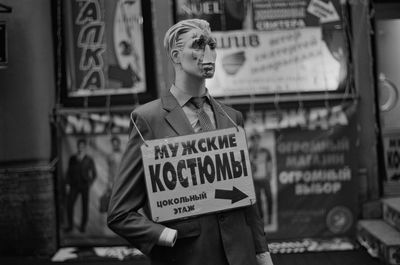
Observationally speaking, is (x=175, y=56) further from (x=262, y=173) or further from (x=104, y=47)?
(x=104, y=47)

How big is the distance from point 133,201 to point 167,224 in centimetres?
18

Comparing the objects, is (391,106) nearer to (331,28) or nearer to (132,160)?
(331,28)

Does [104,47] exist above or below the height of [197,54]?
above

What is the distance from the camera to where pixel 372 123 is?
21.1 ft

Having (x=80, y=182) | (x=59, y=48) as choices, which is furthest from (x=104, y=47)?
(x=80, y=182)

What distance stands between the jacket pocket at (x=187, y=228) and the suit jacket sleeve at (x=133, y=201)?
0.30 feet

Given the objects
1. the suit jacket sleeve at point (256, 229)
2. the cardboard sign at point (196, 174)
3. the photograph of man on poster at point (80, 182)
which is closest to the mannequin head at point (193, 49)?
the cardboard sign at point (196, 174)

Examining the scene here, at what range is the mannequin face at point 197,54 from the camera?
2.26 metres

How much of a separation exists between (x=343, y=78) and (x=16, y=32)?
13.8ft

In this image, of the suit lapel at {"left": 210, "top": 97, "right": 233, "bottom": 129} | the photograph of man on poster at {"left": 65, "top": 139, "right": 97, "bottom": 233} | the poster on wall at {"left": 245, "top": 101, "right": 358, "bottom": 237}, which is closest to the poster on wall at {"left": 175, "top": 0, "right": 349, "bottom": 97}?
the poster on wall at {"left": 245, "top": 101, "right": 358, "bottom": 237}

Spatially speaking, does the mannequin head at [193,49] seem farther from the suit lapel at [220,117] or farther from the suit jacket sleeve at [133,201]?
the suit jacket sleeve at [133,201]

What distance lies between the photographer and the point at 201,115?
2.30 metres

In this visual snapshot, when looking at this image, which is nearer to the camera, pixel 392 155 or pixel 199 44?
pixel 199 44

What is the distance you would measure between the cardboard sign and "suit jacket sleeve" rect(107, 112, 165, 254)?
5 cm
